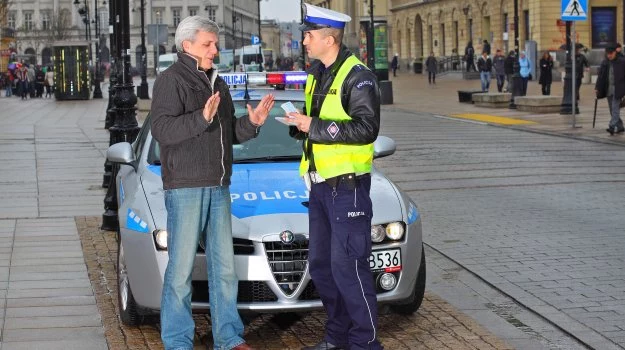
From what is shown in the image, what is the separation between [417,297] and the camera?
24.2 feet

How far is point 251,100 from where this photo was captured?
845 cm

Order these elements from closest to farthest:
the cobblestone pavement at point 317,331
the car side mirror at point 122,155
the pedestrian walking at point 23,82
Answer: the cobblestone pavement at point 317,331 → the car side mirror at point 122,155 → the pedestrian walking at point 23,82

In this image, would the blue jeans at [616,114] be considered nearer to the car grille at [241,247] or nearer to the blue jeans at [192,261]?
the car grille at [241,247]

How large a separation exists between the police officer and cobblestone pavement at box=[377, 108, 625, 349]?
5.34 feet

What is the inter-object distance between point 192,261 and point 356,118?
1.15 m

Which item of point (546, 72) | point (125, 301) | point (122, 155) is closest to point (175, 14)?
point (546, 72)

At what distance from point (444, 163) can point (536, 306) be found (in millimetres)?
9854

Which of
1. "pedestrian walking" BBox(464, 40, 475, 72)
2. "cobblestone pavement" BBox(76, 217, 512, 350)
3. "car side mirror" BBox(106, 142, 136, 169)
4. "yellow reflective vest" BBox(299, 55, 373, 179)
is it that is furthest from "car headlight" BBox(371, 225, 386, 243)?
"pedestrian walking" BBox(464, 40, 475, 72)

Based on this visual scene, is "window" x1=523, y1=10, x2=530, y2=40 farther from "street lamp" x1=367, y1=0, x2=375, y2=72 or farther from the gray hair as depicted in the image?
the gray hair

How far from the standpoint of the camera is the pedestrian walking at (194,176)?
6.09 meters

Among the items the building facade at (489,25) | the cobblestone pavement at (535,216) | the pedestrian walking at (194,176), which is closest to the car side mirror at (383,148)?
the cobblestone pavement at (535,216)

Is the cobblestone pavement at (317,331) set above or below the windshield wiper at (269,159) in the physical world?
below

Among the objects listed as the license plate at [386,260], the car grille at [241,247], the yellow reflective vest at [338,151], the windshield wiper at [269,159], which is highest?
the yellow reflective vest at [338,151]

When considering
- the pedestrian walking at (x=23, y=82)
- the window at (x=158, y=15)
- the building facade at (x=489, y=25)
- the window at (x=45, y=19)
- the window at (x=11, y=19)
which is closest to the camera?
the pedestrian walking at (x=23, y=82)
